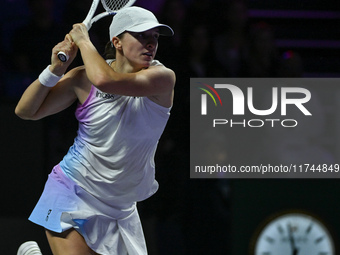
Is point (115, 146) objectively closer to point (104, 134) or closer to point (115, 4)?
point (104, 134)

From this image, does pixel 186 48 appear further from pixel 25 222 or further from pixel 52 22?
pixel 25 222

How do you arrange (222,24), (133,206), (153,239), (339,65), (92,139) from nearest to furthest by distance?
(92,139), (133,206), (153,239), (222,24), (339,65)

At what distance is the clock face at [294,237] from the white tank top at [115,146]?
1.77m

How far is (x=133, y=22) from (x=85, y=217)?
0.90 metres

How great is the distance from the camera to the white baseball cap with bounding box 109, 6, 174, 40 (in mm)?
3164

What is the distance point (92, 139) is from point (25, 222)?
1.80m

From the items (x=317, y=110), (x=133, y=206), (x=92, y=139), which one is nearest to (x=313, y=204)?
(x=317, y=110)

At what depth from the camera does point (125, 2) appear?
368 cm

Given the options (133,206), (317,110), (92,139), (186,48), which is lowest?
(133,206)

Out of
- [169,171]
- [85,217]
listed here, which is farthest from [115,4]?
[169,171]

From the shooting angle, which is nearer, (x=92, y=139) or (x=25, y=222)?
(x=92, y=139)

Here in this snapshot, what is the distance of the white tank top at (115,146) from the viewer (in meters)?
3.20

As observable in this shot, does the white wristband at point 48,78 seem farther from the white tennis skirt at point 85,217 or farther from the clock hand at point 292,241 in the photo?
the clock hand at point 292,241

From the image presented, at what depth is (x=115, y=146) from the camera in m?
3.20
